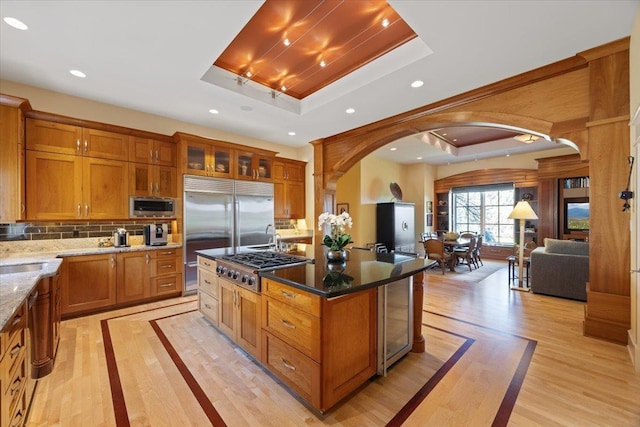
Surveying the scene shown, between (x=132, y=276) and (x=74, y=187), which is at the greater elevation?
(x=74, y=187)

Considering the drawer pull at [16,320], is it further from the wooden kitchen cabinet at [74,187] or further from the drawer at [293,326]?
the wooden kitchen cabinet at [74,187]

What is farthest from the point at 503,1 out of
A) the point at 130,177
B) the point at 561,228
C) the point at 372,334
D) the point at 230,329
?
the point at 561,228

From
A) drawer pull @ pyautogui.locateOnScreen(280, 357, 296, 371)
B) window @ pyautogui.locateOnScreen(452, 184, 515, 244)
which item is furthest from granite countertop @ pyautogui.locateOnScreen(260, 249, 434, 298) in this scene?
window @ pyautogui.locateOnScreen(452, 184, 515, 244)

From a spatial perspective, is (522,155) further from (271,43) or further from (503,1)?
(271,43)

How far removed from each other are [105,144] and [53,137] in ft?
1.68

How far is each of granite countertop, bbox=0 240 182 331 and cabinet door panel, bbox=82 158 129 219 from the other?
511 mm

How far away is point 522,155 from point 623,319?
244 inches

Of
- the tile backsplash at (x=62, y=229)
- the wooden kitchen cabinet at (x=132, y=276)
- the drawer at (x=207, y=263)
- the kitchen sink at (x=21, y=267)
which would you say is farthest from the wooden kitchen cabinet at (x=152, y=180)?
the drawer at (x=207, y=263)

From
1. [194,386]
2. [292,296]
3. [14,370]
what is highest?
[292,296]

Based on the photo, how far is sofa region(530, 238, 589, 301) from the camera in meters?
3.92

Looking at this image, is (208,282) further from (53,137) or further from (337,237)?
(53,137)

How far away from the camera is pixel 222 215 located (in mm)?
4582

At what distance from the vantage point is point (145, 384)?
2072mm

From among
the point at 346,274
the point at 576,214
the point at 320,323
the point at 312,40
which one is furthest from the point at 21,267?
the point at 576,214
